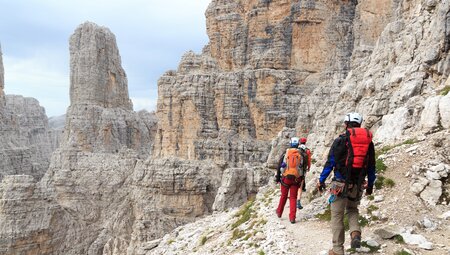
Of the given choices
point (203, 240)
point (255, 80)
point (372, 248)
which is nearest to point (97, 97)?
point (255, 80)

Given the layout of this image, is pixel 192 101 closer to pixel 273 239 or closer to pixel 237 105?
pixel 237 105

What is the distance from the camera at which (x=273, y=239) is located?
342 inches

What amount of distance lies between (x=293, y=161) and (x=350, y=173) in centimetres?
297

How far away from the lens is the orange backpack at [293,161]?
9.54m

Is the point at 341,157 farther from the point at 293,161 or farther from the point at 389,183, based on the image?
the point at 293,161

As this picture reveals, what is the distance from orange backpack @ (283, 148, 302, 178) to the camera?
31.3 ft

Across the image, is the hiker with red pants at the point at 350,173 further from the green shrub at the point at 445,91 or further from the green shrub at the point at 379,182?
the green shrub at the point at 445,91

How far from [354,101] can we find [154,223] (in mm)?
19296

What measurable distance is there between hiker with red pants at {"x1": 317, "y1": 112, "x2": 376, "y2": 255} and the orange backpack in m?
2.64

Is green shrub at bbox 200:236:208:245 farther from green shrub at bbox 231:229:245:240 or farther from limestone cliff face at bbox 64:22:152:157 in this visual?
limestone cliff face at bbox 64:22:152:157

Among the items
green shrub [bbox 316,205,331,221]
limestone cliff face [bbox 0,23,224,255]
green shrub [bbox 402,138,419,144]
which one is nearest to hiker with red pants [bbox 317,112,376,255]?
green shrub [bbox 316,205,331,221]

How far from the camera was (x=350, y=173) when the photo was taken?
6.61m

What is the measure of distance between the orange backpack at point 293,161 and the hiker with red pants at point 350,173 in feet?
8.66

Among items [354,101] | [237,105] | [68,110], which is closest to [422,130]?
[354,101]
